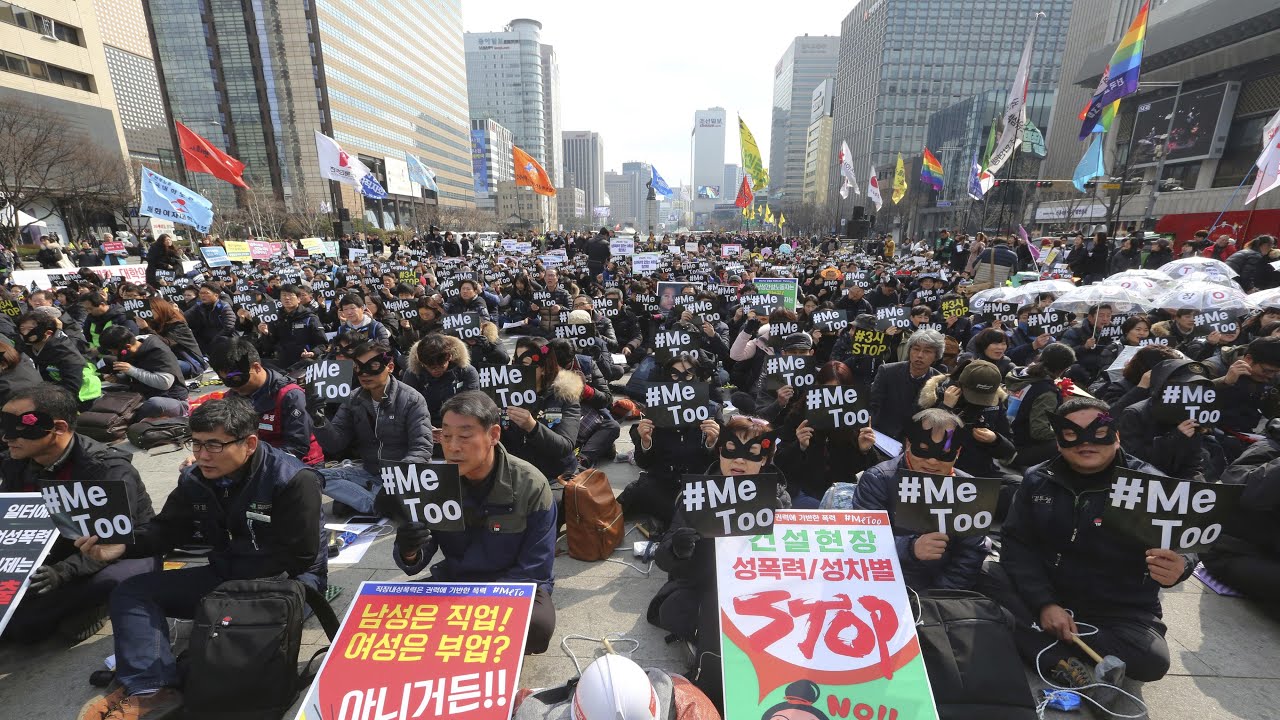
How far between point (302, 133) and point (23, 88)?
3381 centimetres

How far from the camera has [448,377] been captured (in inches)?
232

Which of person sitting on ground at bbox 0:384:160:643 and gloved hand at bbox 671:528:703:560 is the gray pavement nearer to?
person sitting on ground at bbox 0:384:160:643

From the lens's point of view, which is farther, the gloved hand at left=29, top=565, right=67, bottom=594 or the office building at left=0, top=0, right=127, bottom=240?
the office building at left=0, top=0, right=127, bottom=240

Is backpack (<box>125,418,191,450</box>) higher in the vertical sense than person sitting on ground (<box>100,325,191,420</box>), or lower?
lower

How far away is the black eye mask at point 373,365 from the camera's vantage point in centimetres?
467

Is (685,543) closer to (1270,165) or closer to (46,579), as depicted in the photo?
(46,579)

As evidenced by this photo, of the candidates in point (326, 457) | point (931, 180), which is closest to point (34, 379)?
point (326, 457)

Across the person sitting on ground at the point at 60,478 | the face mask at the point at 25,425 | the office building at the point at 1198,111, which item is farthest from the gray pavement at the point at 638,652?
the office building at the point at 1198,111

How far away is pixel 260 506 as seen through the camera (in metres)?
3.11

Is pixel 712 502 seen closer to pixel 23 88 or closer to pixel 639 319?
pixel 639 319

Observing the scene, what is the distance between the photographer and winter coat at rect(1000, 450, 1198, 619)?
10.3 ft

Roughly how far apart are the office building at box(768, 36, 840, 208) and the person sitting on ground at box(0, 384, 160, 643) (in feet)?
421

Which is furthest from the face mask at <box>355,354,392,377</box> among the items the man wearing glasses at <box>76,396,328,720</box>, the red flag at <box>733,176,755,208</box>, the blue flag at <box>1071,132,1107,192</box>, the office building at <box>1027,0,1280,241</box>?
the office building at <box>1027,0,1280,241</box>

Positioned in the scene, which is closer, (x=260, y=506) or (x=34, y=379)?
(x=260, y=506)
